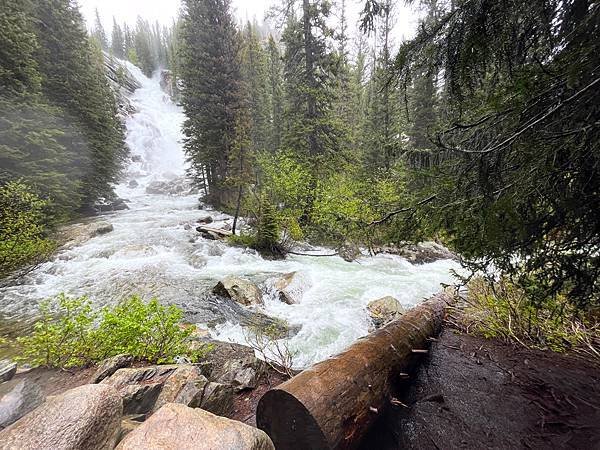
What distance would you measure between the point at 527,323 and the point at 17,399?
6.36 m

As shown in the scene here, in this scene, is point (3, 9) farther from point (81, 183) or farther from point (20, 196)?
point (20, 196)

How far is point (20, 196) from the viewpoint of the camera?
245 inches

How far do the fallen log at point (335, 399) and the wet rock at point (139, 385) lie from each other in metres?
1.27

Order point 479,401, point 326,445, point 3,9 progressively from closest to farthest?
point 326,445, point 479,401, point 3,9

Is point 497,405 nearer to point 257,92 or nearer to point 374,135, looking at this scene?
point 374,135

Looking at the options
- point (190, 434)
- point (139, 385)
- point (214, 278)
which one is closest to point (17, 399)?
point (139, 385)

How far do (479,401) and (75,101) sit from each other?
19.7 metres

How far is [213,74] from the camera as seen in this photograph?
56.1ft

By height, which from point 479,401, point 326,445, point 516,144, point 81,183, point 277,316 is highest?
point 516,144

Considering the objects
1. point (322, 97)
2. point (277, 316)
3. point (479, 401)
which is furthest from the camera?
point (322, 97)

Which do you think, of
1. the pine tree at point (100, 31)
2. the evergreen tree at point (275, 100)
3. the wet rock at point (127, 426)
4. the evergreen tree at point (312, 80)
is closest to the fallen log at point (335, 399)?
the wet rock at point (127, 426)

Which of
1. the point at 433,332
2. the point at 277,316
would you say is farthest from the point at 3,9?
the point at 433,332

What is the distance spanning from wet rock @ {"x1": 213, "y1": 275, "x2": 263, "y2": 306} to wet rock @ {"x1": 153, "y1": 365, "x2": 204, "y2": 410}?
3.18 m

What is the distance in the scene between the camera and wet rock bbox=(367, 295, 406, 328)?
5523 millimetres
